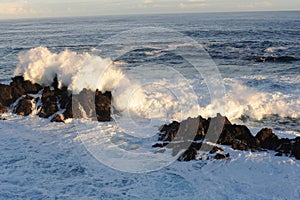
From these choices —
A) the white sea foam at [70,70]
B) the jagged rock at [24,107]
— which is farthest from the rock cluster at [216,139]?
the jagged rock at [24,107]

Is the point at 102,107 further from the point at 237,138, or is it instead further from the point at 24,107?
the point at 237,138

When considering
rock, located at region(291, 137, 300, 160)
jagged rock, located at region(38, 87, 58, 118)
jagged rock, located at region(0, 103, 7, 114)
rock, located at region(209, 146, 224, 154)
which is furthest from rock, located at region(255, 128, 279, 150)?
jagged rock, located at region(0, 103, 7, 114)

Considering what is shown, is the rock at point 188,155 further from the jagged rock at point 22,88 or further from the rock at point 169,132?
the jagged rock at point 22,88

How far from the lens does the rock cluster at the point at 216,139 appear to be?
1114cm

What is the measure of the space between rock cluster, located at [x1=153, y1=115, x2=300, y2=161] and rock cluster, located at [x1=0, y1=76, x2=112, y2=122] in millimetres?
3931

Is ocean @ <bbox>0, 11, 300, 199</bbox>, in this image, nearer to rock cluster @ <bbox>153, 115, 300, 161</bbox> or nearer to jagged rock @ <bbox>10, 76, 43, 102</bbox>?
rock cluster @ <bbox>153, 115, 300, 161</bbox>

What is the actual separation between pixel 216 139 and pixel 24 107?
9323mm

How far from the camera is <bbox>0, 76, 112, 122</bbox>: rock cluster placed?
15500mm

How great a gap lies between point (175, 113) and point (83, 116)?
4330 millimetres

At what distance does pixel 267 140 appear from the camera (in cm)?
1164

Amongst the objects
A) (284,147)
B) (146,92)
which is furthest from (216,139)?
(146,92)

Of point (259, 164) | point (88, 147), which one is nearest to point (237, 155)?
point (259, 164)

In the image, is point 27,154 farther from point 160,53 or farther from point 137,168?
point 160,53

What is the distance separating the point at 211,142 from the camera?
11.9m
